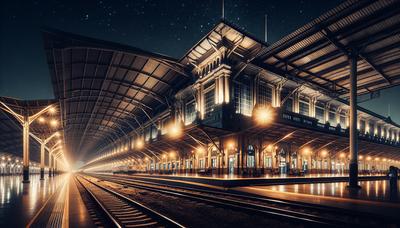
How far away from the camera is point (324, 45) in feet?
75.8

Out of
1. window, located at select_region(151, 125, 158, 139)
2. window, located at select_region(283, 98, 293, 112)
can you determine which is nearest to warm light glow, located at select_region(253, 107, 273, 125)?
window, located at select_region(283, 98, 293, 112)

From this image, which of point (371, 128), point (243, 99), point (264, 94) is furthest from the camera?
point (371, 128)

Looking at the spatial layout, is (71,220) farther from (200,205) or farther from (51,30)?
(51,30)

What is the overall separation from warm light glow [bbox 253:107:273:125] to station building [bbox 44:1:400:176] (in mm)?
99

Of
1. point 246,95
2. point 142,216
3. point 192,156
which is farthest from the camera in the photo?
point 192,156

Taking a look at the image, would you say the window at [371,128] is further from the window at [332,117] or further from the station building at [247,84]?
the window at [332,117]

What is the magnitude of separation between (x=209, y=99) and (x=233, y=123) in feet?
17.1

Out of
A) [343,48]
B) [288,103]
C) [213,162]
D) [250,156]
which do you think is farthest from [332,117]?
[343,48]

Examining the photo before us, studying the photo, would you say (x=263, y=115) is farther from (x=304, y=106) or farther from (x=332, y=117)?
(x=332, y=117)

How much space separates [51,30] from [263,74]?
24.1 metres

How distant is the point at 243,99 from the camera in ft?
106

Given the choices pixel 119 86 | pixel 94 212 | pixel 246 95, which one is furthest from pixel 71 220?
pixel 119 86

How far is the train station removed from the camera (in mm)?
10195

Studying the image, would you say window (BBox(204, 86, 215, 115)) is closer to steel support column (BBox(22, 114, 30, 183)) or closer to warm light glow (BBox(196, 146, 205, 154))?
warm light glow (BBox(196, 146, 205, 154))
